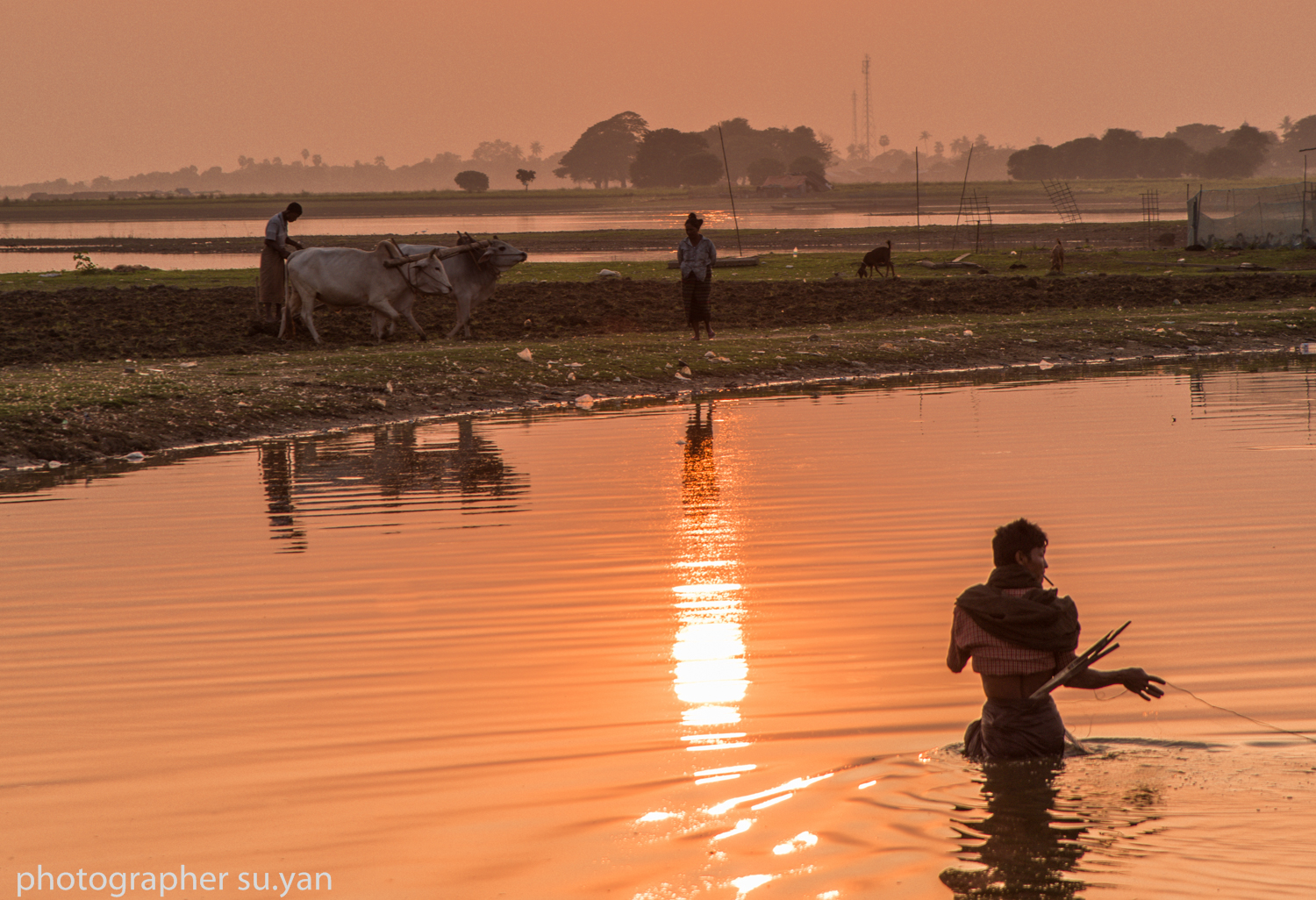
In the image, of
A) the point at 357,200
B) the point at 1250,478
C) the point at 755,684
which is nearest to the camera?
the point at 755,684

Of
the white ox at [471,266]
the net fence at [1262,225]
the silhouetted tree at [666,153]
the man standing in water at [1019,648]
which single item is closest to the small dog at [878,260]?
the net fence at [1262,225]

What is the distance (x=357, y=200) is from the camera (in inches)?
5118

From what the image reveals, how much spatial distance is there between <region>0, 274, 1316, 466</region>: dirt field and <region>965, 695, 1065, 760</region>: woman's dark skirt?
11958mm

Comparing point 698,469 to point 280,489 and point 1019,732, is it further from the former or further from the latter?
point 1019,732

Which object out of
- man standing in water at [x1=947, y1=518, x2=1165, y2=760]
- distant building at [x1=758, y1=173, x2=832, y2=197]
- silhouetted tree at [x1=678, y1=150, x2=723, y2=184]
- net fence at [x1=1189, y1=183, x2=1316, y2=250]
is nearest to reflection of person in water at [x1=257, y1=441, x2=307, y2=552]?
man standing in water at [x1=947, y1=518, x2=1165, y2=760]

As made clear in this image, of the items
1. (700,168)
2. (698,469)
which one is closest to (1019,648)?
(698,469)

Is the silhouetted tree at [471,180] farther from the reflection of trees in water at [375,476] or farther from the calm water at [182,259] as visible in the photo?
the reflection of trees in water at [375,476]

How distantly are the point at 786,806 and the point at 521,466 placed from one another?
8381 millimetres

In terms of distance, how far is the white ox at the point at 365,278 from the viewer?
70.0ft

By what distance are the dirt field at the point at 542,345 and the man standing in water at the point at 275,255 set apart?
0.76 m

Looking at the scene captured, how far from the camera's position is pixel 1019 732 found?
5605mm

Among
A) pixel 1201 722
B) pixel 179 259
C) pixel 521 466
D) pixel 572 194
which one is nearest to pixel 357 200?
pixel 572 194

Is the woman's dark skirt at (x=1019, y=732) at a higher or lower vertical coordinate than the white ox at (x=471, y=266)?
lower

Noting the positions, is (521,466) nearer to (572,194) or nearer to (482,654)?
(482,654)
